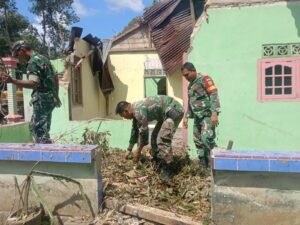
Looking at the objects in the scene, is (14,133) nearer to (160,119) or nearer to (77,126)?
(77,126)

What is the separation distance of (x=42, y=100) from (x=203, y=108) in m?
2.03

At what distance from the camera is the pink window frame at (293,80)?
5836mm

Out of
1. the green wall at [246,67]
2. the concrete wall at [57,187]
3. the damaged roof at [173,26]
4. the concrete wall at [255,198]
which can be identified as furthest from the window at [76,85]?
the concrete wall at [255,198]

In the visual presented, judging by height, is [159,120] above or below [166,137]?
above

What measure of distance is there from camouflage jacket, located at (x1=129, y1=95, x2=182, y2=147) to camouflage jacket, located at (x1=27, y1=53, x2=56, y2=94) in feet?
3.54

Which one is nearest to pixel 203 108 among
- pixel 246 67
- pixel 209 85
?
pixel 209 85

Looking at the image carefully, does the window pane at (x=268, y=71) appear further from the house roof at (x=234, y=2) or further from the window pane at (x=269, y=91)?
the house roof at (x=234, y=2)

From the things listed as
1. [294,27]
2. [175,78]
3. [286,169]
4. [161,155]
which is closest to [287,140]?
[294,27]

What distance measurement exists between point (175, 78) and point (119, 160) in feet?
21.1

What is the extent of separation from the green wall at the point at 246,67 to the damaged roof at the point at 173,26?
3.27m

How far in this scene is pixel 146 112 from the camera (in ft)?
13.3

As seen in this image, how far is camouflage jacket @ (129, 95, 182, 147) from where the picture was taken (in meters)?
3.95

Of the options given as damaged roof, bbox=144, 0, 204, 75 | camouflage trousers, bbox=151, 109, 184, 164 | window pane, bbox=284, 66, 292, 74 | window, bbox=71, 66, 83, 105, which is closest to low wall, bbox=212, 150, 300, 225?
camouflage trousers, bbox=151, 109, 184, 164

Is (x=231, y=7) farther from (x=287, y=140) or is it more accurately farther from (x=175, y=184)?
(x=175, y=184)
